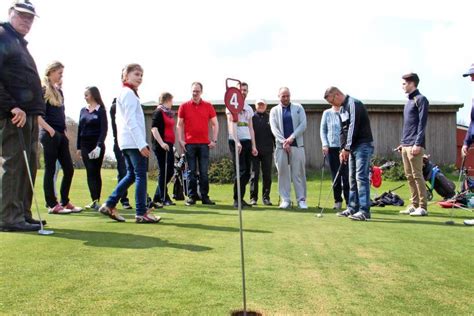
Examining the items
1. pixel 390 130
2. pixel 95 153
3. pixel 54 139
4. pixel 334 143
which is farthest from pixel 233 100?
pixel 390 130

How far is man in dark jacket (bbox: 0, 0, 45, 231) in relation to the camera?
Result: 5.20 metres

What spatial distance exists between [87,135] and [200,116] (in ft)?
6.79

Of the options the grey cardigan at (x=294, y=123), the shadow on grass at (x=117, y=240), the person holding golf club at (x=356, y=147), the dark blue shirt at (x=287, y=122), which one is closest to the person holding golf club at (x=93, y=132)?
the shadow on grass at (x=117, y=240)

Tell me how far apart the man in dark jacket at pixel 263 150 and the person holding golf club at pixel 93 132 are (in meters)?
2.99

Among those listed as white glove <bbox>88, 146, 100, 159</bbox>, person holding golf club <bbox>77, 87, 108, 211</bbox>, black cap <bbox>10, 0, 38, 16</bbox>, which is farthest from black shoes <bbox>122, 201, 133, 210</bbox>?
black cap <bbox>10, 0, 38, 16</bbox>

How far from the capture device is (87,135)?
8.22 meters

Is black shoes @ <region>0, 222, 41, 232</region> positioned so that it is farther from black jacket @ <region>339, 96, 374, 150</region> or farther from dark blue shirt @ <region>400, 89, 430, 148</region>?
dark blue shirt @ <region>400, 89, 430, 148</region>

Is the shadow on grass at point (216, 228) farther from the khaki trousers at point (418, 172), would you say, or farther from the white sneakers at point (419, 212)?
the khaki trousers at point (418, 172)

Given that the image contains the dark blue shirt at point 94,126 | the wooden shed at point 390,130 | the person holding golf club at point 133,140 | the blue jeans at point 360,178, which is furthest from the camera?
the wooden shed at point 390,130

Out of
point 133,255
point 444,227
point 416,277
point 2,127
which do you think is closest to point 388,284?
point 416,277

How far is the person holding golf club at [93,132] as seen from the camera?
8156 mm

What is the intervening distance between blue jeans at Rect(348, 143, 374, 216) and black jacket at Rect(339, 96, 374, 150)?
95 mm

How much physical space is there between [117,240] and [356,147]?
4.10 m

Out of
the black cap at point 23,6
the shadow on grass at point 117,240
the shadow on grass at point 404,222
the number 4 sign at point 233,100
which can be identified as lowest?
the shadow on grass at point 404,222
